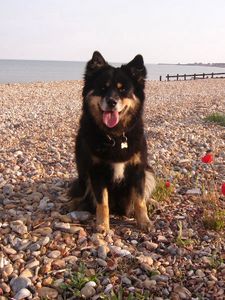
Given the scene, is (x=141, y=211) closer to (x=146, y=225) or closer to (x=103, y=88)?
(x=146, y=225)

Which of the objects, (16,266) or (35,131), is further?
(35,131)

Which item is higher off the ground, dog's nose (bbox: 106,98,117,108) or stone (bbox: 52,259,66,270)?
dog's nose (bbox: 106,98,117,108)

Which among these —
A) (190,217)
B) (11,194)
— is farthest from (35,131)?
(190,217)

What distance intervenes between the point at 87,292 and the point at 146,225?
130 cm

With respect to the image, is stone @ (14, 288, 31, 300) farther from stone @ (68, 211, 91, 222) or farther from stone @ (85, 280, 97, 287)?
stone @ (68, 211, 91, 222)

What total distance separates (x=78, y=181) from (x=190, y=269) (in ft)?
5.76

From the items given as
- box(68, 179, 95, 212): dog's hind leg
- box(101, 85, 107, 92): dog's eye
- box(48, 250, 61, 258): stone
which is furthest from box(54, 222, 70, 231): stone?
box(101, 85, 107, 92): dog's eye

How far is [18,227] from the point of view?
3.67 metres

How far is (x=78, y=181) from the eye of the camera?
4402 millimetres

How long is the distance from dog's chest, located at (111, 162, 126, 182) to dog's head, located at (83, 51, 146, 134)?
367 mm

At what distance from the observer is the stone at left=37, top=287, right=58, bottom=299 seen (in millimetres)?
2725

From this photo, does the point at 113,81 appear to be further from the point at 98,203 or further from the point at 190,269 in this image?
the point at 190,269

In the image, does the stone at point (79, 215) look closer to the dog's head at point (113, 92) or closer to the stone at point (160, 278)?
the dog's head at point (113, 92)

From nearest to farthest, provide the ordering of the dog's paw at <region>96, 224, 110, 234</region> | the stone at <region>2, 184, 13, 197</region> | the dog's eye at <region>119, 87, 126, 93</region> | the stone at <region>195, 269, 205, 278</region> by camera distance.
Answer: the stone at <region>195, 269, 205, 278</region> < the dog's paw at <region>96, 224, 110, 234</region> < the dog's eye at <region>119, 87, 126, 93</region> < the stone at <region>2, 184, 13, 197</region>
